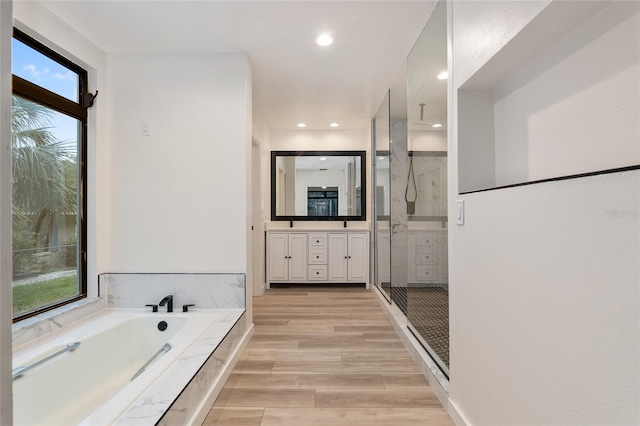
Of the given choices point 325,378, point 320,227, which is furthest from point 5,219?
point 320,227

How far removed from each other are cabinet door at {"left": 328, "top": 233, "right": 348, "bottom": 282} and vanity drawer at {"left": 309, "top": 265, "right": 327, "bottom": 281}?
92 millimetres

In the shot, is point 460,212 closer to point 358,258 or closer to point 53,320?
point 53,320

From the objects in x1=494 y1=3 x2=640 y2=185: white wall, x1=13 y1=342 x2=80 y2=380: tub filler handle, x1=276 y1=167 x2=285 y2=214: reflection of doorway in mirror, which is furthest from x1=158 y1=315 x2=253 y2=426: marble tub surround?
x1=276 y1=167 x2=285 y2=214: reflection of doorway in mirror

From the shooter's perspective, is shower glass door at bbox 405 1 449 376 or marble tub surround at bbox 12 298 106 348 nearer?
marble tub surround at bbox 12 298 106 348

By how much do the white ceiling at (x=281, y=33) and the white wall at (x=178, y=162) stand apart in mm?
192

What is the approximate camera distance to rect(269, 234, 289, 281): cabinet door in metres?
4.29

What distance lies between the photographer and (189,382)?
56.1 inches

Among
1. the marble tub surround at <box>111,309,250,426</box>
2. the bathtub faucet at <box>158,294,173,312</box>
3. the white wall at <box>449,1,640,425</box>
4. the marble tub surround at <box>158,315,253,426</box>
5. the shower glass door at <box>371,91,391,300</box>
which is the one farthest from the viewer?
the shower glass door at <box>371,91,391,300</box>

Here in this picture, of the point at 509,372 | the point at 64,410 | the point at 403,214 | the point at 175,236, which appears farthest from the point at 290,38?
the point at 64,410

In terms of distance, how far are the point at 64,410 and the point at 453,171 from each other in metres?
2.40

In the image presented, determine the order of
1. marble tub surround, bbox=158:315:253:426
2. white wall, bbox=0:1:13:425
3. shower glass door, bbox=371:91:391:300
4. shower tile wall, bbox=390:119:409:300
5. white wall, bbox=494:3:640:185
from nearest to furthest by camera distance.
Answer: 1. white wall, bbox=0:1:13:425
2. white wall, bbox=494:3:640:185
3. marble tub surround, bbox=158:315:253:426
4. shower tile wall, bbox=390:119:409:300
5. shower glass door, bbox=371:91:391:300

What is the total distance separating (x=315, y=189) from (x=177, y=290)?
2.57m

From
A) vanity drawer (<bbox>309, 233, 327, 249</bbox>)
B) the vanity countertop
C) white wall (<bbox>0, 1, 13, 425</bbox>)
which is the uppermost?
white wall (<bbox>0, 1, 13, 425</bbox>)

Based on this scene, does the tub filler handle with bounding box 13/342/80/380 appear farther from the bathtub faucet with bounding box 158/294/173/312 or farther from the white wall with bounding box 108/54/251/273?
the white wall with bounding box 108/54/251/273
